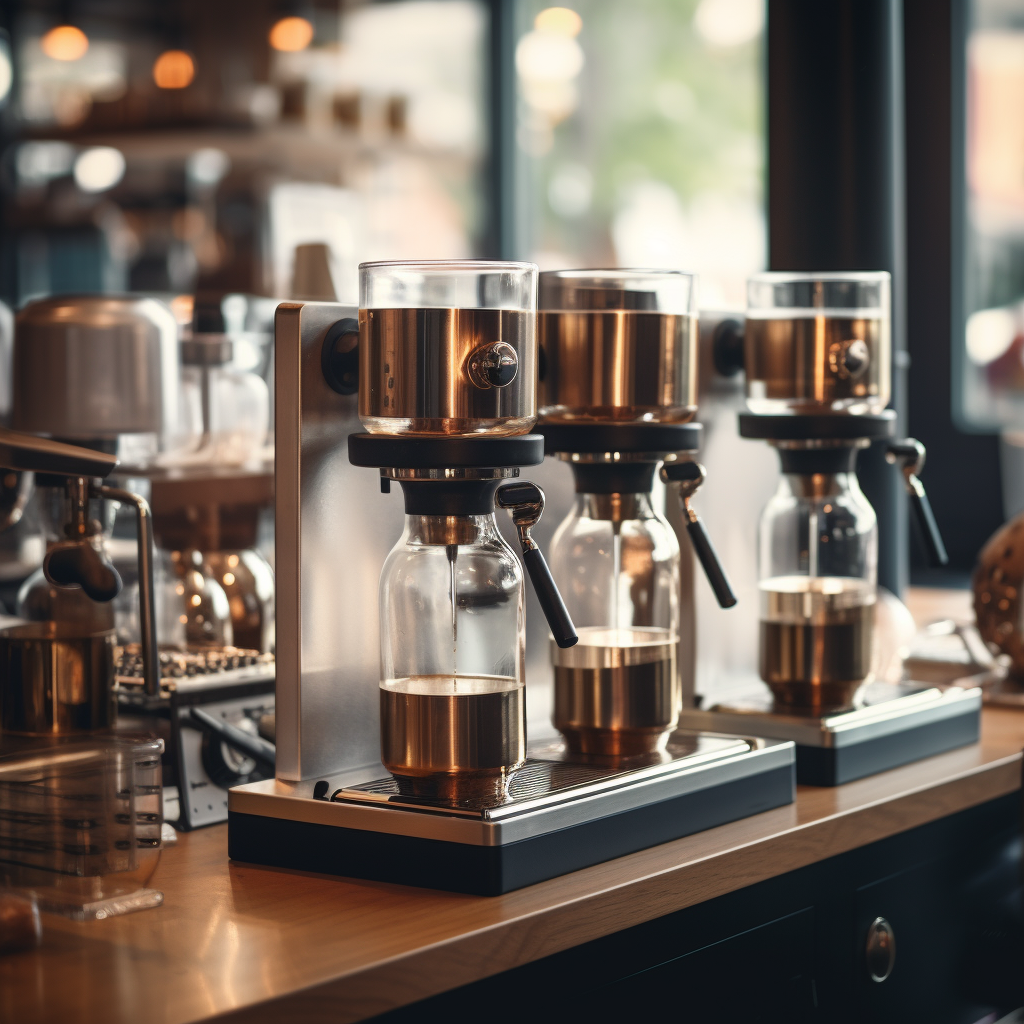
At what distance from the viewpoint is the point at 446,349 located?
3.60 feet

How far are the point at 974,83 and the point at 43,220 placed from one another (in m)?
2.84

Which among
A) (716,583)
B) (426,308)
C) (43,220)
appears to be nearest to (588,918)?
(716,583)

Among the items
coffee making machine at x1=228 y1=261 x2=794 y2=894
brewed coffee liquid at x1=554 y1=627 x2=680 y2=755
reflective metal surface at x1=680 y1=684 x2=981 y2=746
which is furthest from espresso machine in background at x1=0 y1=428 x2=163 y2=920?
reflective metal surface at x1=680 y1=684 x2=981 y2=746

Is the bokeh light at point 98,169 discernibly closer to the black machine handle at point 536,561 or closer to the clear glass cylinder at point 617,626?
the clear glass cylinder at point 617,626

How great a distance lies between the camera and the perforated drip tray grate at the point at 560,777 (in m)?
1.10

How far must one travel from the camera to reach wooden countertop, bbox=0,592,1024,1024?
89 cm

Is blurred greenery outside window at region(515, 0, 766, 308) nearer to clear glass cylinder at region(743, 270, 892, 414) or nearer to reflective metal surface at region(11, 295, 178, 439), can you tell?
clear glass cylinder at region(743, 270, 892, 414)


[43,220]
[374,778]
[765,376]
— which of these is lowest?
[374,778]

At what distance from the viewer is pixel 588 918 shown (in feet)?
3.51

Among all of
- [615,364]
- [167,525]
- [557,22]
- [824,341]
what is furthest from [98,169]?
[615,364]

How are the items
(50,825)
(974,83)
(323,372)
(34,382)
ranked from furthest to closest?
(974,83)
(34,382)
(323,372)
(50,825)

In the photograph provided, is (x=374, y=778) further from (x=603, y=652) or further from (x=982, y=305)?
(x=982, y=305)

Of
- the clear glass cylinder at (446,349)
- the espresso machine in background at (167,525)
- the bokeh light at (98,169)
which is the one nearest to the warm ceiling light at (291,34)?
the bokeh light at (98,169)

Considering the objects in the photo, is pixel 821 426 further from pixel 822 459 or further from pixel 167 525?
pixel 167 525
